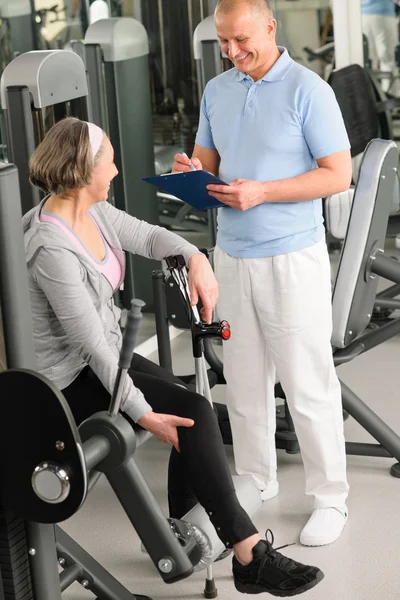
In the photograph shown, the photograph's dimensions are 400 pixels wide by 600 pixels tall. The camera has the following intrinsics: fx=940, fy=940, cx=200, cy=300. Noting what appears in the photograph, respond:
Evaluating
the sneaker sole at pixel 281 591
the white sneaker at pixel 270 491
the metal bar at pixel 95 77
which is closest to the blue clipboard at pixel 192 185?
the white sneaker at pixel 270 491

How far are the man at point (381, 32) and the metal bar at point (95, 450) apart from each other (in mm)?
4664

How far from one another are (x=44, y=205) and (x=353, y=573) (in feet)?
4.35

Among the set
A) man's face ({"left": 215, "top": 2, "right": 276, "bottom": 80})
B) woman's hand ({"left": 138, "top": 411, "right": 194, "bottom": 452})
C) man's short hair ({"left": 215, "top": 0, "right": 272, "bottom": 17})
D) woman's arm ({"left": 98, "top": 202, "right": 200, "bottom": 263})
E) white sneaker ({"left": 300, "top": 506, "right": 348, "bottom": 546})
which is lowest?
white sneaker ({"left": 300, "top": 506, "right": 348, "bottom": 546})

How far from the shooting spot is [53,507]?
1736 millimetres

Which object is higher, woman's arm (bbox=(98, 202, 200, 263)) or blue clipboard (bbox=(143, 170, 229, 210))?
blue clipboard (bbox=(143, 170, 229, 210))

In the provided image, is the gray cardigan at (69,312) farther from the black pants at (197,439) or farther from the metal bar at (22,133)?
the metal bar at (22,133)

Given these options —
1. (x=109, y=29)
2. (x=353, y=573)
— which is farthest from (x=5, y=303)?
(x=109, y=29)

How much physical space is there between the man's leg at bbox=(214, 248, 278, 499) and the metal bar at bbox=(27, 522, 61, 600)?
110 cm

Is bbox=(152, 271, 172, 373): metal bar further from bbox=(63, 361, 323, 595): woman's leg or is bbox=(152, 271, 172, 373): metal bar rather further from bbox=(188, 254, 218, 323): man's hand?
bbox=(63, 361, 323, 595): woman's leg

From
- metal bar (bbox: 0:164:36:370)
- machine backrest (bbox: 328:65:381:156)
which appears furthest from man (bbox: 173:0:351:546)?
machine backrest (bbox: 328:65:381:156)

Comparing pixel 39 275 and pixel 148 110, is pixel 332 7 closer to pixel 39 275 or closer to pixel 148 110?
pixel 148 110

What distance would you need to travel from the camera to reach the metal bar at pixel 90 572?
2.38 metres

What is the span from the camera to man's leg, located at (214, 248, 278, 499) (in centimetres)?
282

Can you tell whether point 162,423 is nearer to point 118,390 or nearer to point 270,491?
point 118,390
